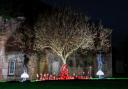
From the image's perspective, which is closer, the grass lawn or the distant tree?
the grass lawn

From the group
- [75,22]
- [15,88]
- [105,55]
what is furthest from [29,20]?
[15,88]

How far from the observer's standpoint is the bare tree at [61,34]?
33.9 meters

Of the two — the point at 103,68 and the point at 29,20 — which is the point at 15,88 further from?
the point at 103,68

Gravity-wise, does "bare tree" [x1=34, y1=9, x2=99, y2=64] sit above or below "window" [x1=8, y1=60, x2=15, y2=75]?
above

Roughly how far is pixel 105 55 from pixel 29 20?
434 inches

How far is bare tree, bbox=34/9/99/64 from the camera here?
33.9m

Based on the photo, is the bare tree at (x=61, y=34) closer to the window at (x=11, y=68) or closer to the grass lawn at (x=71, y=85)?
the window at (x=11, y=68)

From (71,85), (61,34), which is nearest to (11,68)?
(61,34)

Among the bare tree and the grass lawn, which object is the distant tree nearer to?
the bare tree

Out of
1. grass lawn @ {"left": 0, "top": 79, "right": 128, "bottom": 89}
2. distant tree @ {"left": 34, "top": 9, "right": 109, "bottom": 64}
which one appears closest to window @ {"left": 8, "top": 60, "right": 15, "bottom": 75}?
distant tree @ {"left": 34, "top": 9, "right": 109, "bottom": 64}

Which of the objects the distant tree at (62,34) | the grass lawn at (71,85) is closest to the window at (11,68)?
the distant tree at (62,34)

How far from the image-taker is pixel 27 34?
34.7 m

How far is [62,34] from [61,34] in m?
0.11

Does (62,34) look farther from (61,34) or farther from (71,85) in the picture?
(71,85)
